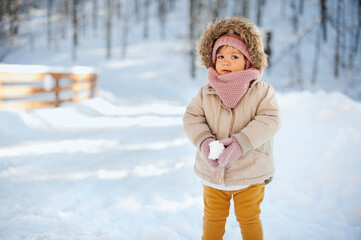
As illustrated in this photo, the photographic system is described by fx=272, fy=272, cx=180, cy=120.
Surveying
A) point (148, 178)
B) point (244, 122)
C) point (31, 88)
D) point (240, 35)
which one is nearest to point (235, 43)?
point (240, 35)

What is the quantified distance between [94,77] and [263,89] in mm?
10333

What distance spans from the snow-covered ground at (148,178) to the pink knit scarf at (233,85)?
4.03 ft

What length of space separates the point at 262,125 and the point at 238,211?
60 cm

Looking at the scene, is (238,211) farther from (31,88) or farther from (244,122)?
(31,88)

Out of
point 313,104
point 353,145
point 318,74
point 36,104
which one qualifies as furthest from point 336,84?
point 36,104

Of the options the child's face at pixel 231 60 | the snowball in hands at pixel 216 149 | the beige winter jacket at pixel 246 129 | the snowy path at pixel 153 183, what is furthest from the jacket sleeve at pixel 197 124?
the snowy path at pixel 153 183

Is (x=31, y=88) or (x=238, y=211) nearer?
(x=238, y=211)

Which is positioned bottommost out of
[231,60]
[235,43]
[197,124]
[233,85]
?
[197,124]

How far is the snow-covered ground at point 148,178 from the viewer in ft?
7.88

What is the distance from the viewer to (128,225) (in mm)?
2477

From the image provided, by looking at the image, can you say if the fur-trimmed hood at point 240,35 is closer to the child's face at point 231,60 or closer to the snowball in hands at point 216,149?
the child's face at point 231,60

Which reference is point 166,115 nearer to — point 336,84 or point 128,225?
point 128,225

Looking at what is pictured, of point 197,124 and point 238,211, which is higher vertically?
point 197,124

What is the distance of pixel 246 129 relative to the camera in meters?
1.67
